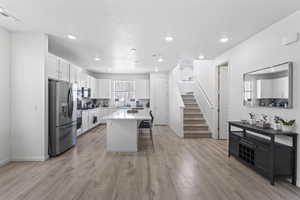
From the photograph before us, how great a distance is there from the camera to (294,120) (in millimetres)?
2740

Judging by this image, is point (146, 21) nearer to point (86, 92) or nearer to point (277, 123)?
point (277, 123)

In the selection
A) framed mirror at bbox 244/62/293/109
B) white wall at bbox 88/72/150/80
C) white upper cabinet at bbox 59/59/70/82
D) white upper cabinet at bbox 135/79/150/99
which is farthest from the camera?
white wall at bbox 88/72/150/80

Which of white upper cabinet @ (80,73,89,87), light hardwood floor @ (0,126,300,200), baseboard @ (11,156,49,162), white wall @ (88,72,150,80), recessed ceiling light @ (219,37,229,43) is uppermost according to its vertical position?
recessed ceiling light @ (219,37,229,43)

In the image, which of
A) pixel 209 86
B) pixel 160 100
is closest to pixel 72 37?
pixel 209 86

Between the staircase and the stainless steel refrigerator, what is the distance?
3752 mm

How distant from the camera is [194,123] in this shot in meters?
6.54

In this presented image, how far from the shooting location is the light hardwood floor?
7.92 feet

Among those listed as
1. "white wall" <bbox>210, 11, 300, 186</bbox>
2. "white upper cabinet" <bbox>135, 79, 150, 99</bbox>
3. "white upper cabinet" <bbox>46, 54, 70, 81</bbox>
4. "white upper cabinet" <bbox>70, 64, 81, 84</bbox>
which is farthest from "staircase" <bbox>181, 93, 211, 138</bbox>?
"white upper cabinet" <bbox>46, 54, 70, 81</bbox>

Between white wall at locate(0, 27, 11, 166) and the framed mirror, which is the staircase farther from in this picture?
white wall at locate(0, 27, 11, 166)

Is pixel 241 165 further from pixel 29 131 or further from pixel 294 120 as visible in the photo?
pixel 29 131

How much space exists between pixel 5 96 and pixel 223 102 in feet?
19.4

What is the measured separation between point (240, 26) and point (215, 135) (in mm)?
3747

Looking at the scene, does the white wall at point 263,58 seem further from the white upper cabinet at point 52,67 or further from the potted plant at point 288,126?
the white upper cabinet at point 52,67

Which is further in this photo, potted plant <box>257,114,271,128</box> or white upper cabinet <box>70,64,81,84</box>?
white upper cabinet <box>70,64,81,84</box>
